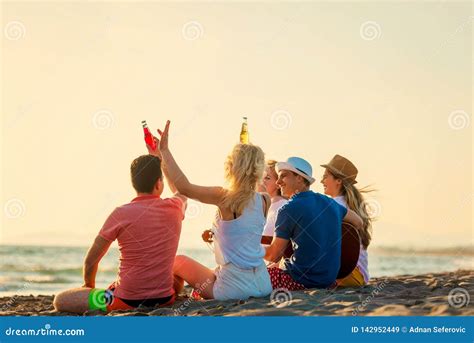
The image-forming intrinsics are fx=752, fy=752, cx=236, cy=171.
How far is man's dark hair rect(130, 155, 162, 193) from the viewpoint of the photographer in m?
5.96

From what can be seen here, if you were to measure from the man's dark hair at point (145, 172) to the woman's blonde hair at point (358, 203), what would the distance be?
6.99 ft

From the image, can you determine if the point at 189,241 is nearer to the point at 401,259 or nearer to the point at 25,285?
A: the point at 401,259

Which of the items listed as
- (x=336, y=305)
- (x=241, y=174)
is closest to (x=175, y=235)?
(x=241, y=174)

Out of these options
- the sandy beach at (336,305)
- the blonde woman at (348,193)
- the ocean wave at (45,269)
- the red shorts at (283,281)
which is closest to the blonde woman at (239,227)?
the sandy beach at (336,305)

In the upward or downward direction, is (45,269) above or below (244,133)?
below

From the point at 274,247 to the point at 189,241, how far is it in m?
20.8

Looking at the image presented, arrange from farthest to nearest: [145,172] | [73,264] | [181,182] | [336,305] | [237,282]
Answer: [73,264] < [237,282] < [145,172] < [181,182] < [336,305]

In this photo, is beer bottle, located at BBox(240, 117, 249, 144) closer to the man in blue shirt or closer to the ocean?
the man in blue shirt

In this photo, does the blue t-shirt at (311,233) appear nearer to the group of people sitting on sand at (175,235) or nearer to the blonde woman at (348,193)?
the group of people sitting on sand at (175,235)

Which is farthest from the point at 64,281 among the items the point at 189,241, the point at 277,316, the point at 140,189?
the point at 277,316

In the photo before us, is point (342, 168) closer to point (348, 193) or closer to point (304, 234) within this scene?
point (348, 193)

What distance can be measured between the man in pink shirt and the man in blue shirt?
3.21ft

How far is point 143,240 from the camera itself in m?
6.04

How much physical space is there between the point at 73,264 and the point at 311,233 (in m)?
16.3
